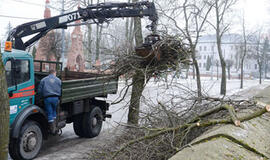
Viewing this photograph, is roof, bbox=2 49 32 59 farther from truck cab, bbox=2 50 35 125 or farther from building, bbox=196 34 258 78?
building, bbox=196 34 258 78

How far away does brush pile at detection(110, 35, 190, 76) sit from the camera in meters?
4.62

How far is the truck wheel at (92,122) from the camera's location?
24.9ft

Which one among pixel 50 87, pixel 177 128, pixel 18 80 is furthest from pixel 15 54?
pixel 177 128

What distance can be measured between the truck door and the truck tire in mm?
402

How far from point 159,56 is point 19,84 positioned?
315 centimetres

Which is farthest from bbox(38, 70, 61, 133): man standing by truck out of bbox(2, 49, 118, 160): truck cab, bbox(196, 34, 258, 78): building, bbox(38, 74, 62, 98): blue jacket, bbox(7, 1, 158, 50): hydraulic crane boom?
bbox(196, 34, 258, 78): building

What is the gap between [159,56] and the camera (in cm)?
461

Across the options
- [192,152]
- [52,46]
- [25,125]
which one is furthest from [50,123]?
[52,46]

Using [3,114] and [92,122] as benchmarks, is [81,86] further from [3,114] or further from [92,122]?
[3,114]

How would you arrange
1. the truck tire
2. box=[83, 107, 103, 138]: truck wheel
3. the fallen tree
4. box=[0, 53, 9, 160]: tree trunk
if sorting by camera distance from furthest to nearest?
box=[83, 107, 103, 138]: truck wheel
the truck tire
box=[0, 53, 9, 160]: tree trunk
the fallen tree

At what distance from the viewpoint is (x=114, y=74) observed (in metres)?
5.16

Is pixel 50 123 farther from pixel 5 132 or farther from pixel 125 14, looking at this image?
pixel 125 14

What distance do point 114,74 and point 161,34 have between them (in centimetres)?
123

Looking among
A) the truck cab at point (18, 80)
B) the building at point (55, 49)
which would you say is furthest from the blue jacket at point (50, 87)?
the building at point (55, 49)
